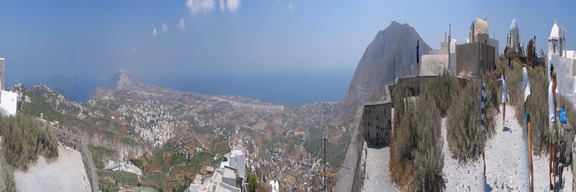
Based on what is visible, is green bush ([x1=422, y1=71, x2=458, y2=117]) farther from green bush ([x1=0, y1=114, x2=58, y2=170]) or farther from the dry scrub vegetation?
green bush ([x1=0, y1=114, x2=58, y2=170])

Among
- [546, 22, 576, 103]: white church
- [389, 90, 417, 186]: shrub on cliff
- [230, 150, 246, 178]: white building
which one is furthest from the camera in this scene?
[230, 150, 246, 178]: white building

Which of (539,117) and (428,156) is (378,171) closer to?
(428,156)

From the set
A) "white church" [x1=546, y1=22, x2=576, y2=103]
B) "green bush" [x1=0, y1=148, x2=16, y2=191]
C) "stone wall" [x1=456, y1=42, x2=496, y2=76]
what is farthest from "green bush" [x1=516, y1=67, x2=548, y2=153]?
"green bush" [x1=0, y1=148, x2=16, y2=191]

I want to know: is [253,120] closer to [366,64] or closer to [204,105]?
[204,105]

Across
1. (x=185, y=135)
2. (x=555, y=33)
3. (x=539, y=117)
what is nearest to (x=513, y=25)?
(x=555, y=33)

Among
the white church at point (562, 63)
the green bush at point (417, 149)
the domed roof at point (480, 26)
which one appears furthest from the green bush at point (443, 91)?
the domed roof at point (480, 26)

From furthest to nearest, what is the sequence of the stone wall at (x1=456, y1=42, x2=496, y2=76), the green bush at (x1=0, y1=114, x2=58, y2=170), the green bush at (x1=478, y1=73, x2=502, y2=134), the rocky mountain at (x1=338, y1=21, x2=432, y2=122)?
the rocky mountain at (x1=338, y1=21, x2=432, y2=122)
the stone wall at (x1=456, y1=42, x2=496, y2=76)
the green bush at (x1=0, y1=114, x2=58, y2=170)
the green bush at (x1=478, y1=73, x2=502, y2=134)

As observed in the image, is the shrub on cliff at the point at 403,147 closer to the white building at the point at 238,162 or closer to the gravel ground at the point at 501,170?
the gravel ground at the point at 501,170
